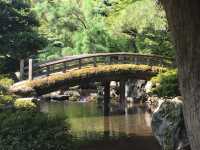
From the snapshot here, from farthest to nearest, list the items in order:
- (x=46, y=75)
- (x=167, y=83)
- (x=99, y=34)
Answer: (x=99, y=34), (x=46, y=75), (x=167, y=83)

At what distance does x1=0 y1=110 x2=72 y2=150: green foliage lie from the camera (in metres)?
14.0

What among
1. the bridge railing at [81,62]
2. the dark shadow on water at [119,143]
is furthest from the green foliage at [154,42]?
the dark shadow on water at [119,143]

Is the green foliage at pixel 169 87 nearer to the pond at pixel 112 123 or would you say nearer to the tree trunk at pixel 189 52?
the pond at pixel 112 123

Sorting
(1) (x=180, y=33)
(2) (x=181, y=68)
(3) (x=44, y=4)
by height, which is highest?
(3) (x=44, y=4)

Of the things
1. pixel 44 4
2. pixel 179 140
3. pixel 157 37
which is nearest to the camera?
pixel 179 140

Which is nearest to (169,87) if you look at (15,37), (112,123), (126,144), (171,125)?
(126,144)

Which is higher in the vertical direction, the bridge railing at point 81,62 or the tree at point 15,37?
the tree at point 15,37

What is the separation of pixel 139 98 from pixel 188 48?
112 feet

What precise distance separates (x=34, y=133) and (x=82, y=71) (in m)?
11.9

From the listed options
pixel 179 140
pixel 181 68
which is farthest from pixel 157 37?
pixel 181 68

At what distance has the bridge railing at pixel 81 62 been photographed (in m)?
24.5

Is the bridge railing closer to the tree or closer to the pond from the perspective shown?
the tree

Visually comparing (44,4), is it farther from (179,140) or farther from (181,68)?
(181,68)

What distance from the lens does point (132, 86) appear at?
43.2 metres
